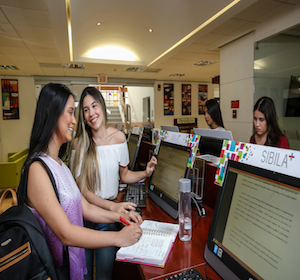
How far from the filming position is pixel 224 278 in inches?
30.5

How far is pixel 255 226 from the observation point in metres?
0.70

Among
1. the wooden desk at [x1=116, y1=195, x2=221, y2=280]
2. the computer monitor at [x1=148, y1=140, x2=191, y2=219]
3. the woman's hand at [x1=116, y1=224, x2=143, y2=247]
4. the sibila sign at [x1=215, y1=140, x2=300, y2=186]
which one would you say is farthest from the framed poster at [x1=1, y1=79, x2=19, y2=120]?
the sibila sign at [x1=215, y1=140, x2=300, y2=186]

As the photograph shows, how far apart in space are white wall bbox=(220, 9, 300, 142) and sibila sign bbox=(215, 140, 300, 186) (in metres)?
3.28

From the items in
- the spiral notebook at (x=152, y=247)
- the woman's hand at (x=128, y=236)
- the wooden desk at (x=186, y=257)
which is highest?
the woman's hand at (x=128, y=236)

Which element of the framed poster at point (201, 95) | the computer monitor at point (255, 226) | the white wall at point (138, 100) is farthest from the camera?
the framed poster at point (201, 95)

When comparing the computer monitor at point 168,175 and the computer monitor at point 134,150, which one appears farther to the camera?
the computer monitor at point 134,150

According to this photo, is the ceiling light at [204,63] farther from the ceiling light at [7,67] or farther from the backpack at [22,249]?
the backpack at [22,249]

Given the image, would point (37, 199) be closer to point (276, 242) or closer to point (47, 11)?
point (276, 242)

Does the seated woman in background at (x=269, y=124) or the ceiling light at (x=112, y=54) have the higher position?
the ceiling light at (x=112, y=54)

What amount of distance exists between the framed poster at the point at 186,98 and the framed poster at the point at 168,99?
47 cm

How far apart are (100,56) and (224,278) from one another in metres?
5.35

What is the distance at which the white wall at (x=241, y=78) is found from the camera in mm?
3643

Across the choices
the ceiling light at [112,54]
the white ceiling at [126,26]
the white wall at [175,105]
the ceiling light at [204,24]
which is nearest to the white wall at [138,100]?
the white wall at [175,105]

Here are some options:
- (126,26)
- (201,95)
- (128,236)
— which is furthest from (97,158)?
(201,95)
